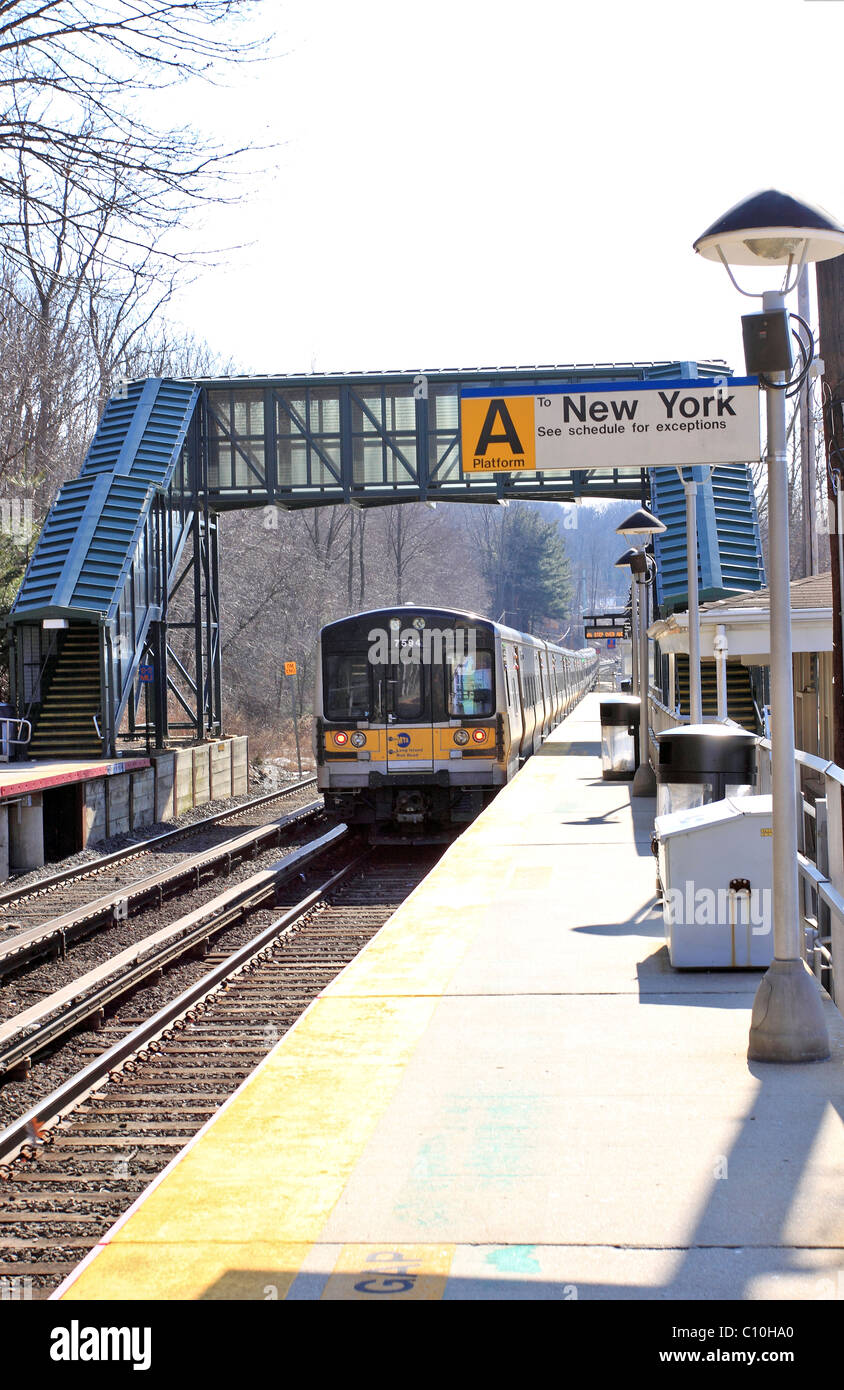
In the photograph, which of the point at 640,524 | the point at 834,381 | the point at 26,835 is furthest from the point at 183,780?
the point at 834,381

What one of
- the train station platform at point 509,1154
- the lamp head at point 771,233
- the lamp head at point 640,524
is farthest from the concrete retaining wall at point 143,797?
the lamp head at point 771,233

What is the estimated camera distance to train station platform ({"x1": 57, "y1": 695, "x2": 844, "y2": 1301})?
363 cm

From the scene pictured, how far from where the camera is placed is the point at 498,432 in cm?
579

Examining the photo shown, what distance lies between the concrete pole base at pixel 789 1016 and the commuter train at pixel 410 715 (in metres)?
11.7

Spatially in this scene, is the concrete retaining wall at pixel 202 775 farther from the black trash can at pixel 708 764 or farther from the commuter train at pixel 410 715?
the black trash can at pixel 708 764

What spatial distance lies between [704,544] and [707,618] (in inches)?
475

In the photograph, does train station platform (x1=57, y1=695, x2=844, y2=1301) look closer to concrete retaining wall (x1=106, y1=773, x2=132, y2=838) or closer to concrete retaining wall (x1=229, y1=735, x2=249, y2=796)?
concrete retaining wall (x1=106, y1=773, x2=132, y2=838)

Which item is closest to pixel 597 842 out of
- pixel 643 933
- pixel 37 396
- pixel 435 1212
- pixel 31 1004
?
pixel 643 933

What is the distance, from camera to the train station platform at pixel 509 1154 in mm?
3633

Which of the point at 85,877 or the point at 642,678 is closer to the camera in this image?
the point at 85,877

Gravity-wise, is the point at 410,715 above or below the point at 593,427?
below

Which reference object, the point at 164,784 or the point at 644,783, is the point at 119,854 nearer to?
the point at 164,784

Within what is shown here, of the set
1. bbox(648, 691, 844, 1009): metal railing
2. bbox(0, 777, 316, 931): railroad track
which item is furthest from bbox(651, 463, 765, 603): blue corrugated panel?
bbox(648, 691, 844, 1009): metal railing

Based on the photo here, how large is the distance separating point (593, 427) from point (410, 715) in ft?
38.0
